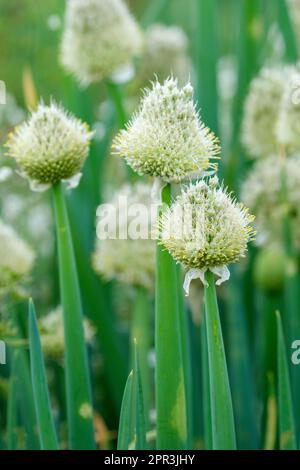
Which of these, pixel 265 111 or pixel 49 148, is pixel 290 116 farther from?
pixel 49 148

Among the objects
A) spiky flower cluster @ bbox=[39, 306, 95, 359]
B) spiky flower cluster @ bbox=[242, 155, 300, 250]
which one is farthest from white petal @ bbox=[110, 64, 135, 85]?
spiky flower cluster @ bbox=[39, 306, 95, 359]

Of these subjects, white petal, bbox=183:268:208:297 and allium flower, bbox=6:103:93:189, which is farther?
allium flower, bbox=6:103:93:189

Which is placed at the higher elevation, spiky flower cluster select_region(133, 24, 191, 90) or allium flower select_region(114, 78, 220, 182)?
spiky flower cluster select_region(133, 24, 191, 90)

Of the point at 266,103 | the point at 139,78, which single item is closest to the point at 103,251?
the point at 266,103

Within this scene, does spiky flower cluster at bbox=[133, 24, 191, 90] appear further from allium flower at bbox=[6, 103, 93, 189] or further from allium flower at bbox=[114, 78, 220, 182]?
allium flower at bbox=[114, 78, 220, 182]

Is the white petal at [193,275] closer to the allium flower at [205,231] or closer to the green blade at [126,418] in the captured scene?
the allium flower at [205,231]
